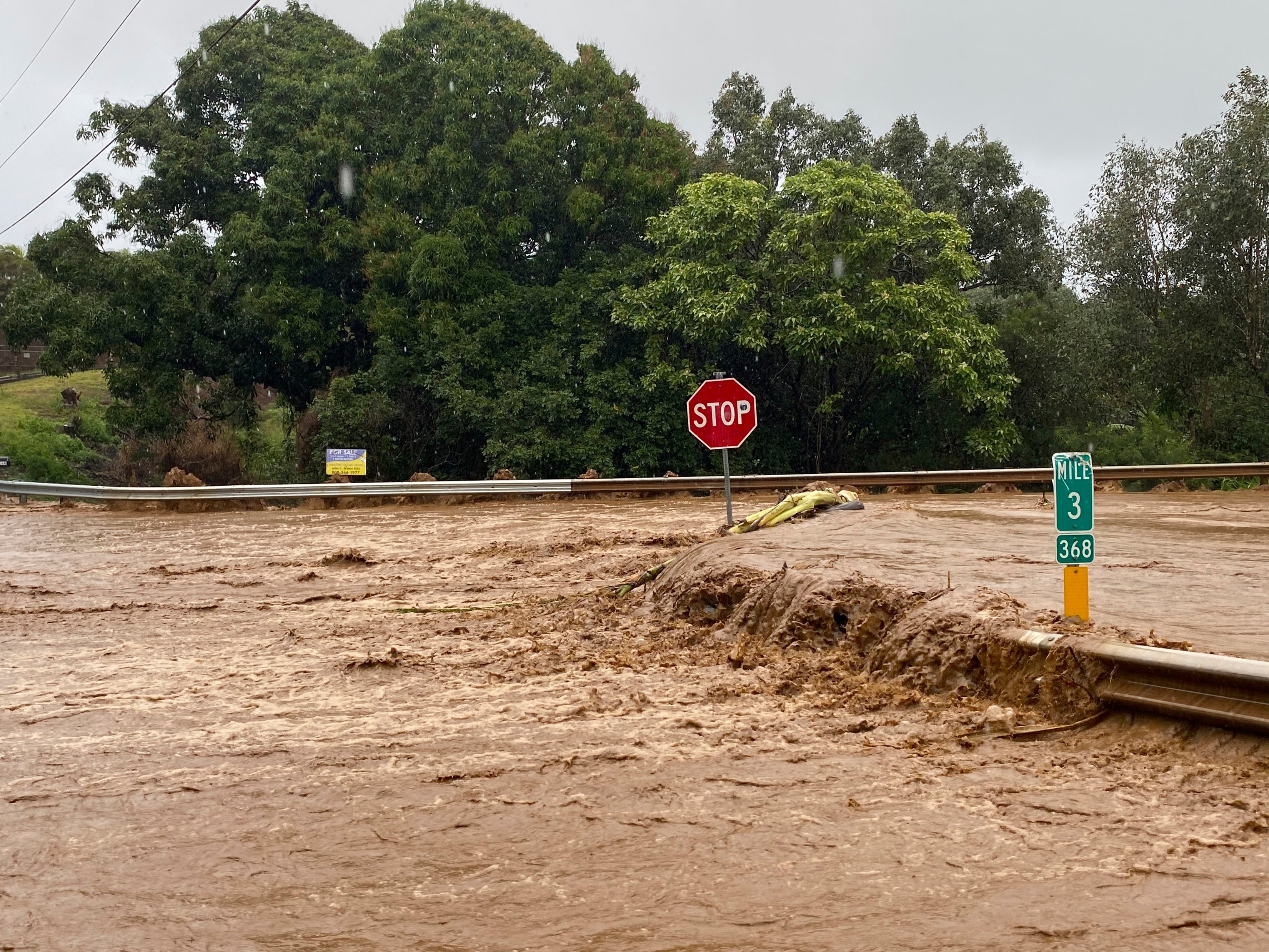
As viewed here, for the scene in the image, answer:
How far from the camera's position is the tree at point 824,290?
2778 centimetres

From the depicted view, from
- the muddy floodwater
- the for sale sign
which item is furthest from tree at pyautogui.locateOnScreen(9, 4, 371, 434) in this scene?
the muddy floodwater

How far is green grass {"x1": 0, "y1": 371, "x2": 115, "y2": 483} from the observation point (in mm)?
46344

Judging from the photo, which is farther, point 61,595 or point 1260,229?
point 1260,229

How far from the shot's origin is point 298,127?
1345 inches

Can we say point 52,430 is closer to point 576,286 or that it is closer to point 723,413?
point 576,286

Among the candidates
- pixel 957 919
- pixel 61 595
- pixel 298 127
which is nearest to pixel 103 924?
pixel 957 919

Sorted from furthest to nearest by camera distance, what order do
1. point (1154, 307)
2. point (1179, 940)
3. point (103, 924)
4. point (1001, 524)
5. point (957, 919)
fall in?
point (1154, 307) < point (1001, 524) < point (103, 924) < point (957, 919) < point (1179, 940)

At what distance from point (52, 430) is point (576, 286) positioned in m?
30.1

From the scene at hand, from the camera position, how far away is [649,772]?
16.8 feet

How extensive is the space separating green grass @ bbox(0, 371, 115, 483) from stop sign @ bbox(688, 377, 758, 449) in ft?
116

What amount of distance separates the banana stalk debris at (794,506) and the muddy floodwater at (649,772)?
192 cm

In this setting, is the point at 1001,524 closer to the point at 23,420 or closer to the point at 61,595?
the point at 61,595

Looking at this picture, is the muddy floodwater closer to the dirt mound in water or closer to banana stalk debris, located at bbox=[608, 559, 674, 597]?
the dirt mound in water

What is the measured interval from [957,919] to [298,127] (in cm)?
3443
